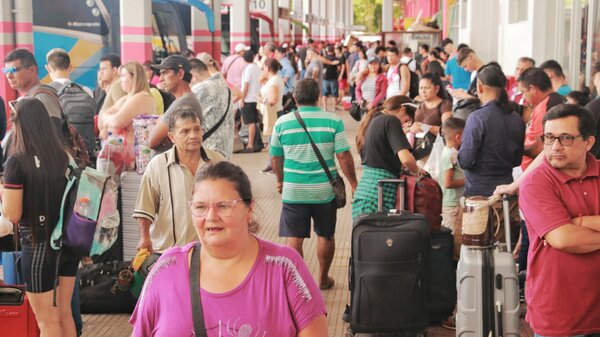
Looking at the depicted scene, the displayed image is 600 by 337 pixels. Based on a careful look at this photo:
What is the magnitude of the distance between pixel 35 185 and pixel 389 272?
83.3 inches

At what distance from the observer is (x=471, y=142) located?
6.86 meters

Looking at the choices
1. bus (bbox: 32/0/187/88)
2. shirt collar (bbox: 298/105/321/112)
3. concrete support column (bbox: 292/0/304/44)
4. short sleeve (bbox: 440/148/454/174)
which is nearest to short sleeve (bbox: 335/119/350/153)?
shirt collar (bbox: 298/105/321/112)

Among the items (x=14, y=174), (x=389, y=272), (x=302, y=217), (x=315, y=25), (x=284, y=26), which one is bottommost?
(x=389, y=272)

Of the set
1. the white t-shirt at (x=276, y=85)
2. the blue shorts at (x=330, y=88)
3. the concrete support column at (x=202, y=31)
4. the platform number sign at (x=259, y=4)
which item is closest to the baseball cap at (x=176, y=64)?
the white t-shirt at (x=276, y=85)

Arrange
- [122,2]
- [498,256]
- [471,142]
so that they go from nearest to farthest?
[498,256] → [471,142] → [122,2]

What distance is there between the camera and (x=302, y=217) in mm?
7438

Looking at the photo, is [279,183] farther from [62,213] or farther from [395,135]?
[62,213]

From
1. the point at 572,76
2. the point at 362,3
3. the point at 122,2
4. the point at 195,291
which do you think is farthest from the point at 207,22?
the point at 362,3

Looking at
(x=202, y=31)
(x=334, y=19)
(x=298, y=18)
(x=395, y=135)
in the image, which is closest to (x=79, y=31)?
(x=202, y=31)

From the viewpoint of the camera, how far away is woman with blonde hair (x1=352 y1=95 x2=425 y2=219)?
22.4 feet

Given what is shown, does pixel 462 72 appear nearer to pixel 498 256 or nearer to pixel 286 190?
pixel 286 190

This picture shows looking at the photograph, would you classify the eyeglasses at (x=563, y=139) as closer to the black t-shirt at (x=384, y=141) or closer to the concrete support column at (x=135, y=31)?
the black t-shirt at (x=384, y=141)

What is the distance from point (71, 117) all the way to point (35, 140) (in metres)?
3.13

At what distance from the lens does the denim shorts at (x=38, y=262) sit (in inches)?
211
